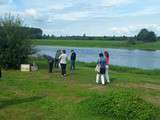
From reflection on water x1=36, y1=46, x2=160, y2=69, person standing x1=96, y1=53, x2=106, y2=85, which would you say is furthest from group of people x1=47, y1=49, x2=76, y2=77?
reflection on water x1=36, y1=46, x2=160, y2=69

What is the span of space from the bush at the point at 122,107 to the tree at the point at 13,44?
16388mm

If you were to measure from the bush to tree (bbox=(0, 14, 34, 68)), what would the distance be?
1639 cm

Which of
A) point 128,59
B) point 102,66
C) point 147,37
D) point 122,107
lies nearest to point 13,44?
point 102,66

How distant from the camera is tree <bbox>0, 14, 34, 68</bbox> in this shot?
29.0 metres

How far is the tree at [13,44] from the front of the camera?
29.0m

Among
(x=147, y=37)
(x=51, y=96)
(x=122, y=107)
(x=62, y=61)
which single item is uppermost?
(x=62, y=61)

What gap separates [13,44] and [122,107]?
59.1ft

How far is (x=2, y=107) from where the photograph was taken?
13820 millimetres

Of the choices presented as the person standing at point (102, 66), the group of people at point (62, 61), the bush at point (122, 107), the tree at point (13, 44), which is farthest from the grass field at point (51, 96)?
the tree at point (13, 44)

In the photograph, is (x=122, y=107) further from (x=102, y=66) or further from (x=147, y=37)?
(x=147, y=37)

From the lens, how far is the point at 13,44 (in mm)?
29266

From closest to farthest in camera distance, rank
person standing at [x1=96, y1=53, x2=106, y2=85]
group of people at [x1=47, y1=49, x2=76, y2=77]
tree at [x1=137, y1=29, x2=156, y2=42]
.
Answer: person standing at [x1=96, y1=53, x2=106, y2=85], group of people at [x1=47, y1=49, x2=76, y2=77], tree at [x1=137, y1=29, x2=156, y2=42]

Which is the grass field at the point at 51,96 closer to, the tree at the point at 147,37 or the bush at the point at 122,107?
the bush at the point at 122,107

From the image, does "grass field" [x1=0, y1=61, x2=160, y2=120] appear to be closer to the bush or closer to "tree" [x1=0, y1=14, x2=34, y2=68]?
the bush
